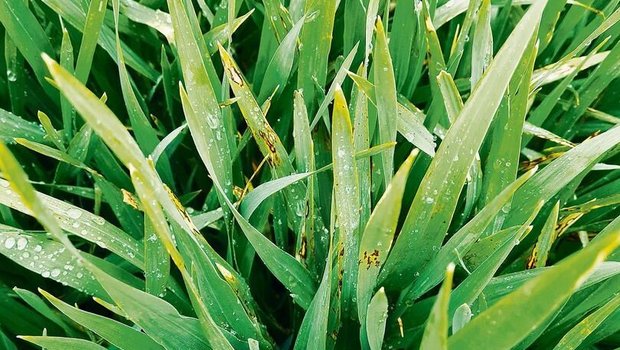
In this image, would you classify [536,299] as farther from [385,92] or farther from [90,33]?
[90,33]

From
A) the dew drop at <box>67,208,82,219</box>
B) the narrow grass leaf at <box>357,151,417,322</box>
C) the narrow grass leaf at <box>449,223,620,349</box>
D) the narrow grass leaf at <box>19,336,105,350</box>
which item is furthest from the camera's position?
the dew drop at <box>67,208,82,219</box>

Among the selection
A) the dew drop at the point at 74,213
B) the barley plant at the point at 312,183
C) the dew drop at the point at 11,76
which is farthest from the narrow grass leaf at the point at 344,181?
the dew drop at the point at 11,76

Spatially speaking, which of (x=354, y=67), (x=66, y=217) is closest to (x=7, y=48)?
(x=66, y=217)

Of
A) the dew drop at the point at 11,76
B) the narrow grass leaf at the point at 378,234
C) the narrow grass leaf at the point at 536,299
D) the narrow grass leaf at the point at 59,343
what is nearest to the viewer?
the narrow grass leaf at the point at 536,299

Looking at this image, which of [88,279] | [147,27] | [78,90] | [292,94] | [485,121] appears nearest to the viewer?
[78,90]

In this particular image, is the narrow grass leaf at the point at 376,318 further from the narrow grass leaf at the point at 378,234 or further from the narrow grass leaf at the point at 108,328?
the narrow grass leaf at the point at 108,328

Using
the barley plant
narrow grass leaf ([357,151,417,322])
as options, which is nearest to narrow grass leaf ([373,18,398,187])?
the barley plant

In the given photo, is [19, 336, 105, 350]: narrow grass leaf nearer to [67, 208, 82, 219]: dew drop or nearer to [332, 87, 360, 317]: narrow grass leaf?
[67, 208, 82, 219]: dew drop

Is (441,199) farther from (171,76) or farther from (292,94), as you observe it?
(171,76)
